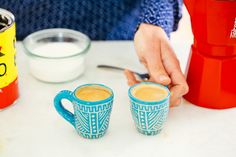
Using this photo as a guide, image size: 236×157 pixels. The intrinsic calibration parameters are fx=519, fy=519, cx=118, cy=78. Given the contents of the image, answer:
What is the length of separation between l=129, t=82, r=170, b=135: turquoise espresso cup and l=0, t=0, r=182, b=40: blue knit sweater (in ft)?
1.31

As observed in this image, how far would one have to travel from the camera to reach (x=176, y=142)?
3.07 ft

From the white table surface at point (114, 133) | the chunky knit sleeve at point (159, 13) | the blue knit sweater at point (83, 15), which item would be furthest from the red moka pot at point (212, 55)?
the blue knit sweater at point (83, 15)

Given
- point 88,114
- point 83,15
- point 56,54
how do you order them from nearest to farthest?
1. point 88,114
2. point 56,54
3. point 83,15

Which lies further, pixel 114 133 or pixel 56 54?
pixel 56 54

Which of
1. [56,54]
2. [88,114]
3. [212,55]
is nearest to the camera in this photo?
[88,114]

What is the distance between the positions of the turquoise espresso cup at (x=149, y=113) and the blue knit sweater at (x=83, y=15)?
0.40 meters

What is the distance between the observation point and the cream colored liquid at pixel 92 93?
93cm

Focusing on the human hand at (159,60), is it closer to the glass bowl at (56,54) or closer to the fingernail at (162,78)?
the fingernail at (162,78)

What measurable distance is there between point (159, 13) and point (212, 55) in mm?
240

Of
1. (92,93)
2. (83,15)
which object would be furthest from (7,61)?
(83,15)

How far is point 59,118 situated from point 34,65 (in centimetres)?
17

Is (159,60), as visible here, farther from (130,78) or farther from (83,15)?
(83,15)

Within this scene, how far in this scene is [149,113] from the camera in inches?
36.3

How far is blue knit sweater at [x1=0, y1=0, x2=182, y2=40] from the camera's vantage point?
1.32 meters
